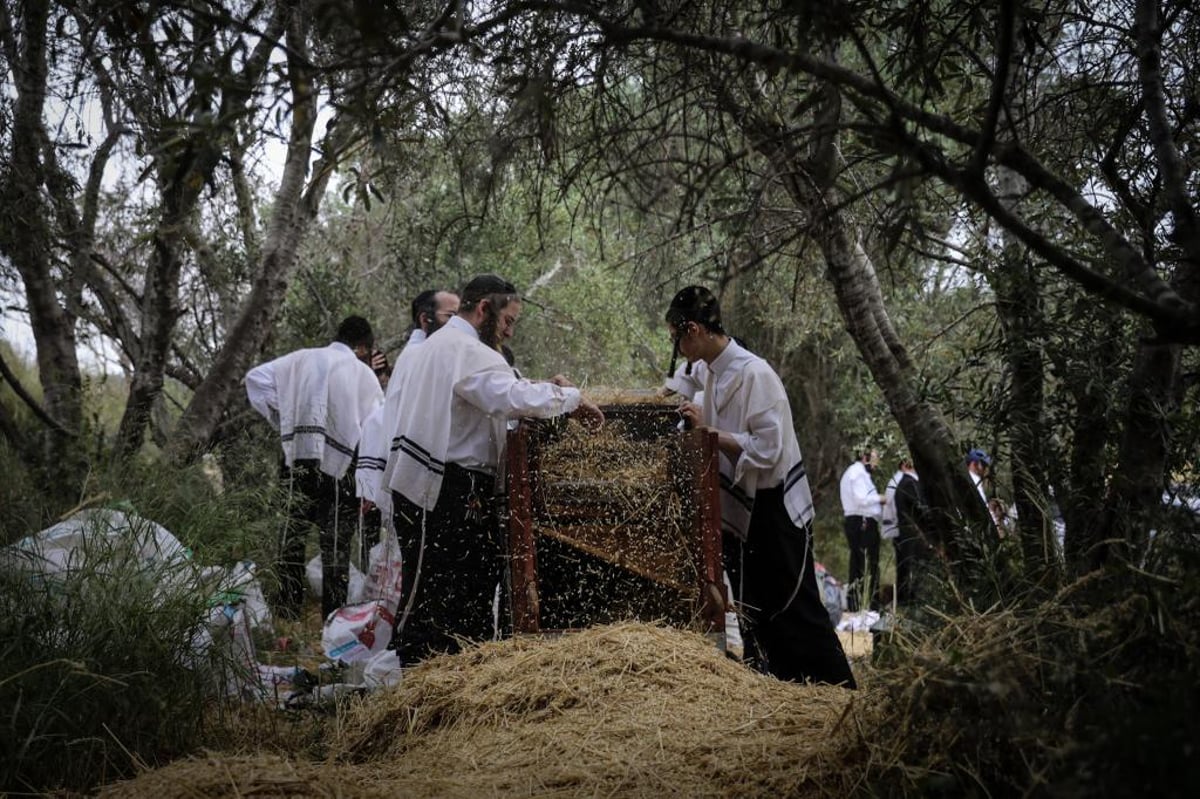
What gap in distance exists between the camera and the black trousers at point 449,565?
5992 millimetres

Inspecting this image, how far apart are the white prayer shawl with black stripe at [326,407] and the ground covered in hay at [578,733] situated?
349cm

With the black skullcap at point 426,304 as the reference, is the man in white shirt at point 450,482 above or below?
below

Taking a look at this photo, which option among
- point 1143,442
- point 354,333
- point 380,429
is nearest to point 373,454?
point 380,429

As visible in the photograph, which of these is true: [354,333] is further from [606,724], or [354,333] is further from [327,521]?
[606,724]

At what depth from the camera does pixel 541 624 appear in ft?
19.2

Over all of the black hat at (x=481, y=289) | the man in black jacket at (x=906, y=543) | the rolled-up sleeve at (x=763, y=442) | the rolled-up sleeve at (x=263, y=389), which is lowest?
the man in black jacket at (x=906, y=543)

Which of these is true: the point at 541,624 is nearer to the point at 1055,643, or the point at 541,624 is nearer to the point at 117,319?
the point at 1055,643

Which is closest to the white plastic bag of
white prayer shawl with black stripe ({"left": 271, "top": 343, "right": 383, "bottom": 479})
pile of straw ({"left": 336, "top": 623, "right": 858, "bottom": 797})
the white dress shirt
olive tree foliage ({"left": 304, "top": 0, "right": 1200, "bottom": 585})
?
white prayer shawl with black stripe ({"left": 271, "top": 343, "right": 383, "bottom": 479})

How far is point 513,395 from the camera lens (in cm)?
586

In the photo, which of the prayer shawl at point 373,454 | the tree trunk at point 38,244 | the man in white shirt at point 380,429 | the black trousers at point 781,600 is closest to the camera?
the black trousers at point 781,600

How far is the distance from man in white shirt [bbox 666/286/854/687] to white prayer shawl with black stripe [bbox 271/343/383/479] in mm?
3018

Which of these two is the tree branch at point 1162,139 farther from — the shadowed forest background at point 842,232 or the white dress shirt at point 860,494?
the white dress shirt at point 860,494

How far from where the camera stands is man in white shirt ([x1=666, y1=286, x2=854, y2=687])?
6.18 m

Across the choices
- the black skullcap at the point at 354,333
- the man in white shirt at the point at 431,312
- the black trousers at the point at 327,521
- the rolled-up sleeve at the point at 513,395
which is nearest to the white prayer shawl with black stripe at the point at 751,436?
the rolled-up sleeve at the point at 513,395
